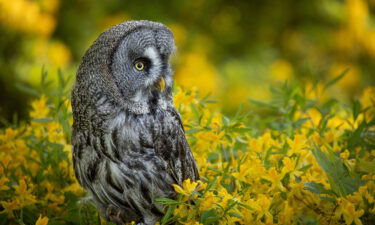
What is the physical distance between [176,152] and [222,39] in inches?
171

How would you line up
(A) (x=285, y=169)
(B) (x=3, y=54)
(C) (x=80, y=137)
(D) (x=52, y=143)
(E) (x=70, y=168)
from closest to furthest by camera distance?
(A) (x=285, y=169)
(C) (x=80, y=137)
(D) (x=52, y=143)
(E) (x=70, y=168)
(B) (x=3, y=54)

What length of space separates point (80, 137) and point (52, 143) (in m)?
0.23

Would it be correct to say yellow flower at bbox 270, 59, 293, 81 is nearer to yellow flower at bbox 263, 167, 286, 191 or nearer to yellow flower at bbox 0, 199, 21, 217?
yellow flower at bbox 263, 167, 286, 191

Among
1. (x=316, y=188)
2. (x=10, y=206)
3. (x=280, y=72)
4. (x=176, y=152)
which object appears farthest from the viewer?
(x=280, y=72)

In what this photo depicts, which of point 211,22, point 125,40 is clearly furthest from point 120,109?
point 211,22

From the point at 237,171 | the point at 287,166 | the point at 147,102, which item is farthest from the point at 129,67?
the point at 287,166

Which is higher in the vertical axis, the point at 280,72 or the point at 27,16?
the point at 27,16

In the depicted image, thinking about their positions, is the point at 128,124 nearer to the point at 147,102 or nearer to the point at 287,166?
A: the point at 147,102

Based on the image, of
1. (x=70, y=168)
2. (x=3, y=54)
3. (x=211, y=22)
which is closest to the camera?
(x=70, y=168)

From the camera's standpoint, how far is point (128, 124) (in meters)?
1.91

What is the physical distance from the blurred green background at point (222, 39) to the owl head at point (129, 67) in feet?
7.15

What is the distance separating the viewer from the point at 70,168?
2262mm

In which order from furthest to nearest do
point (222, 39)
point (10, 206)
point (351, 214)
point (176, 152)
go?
1. point (222, 39)
2. point (176, 152)
3. point (10, 206)
4. point (351, 214)

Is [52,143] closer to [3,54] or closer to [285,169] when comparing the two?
[285,169]
